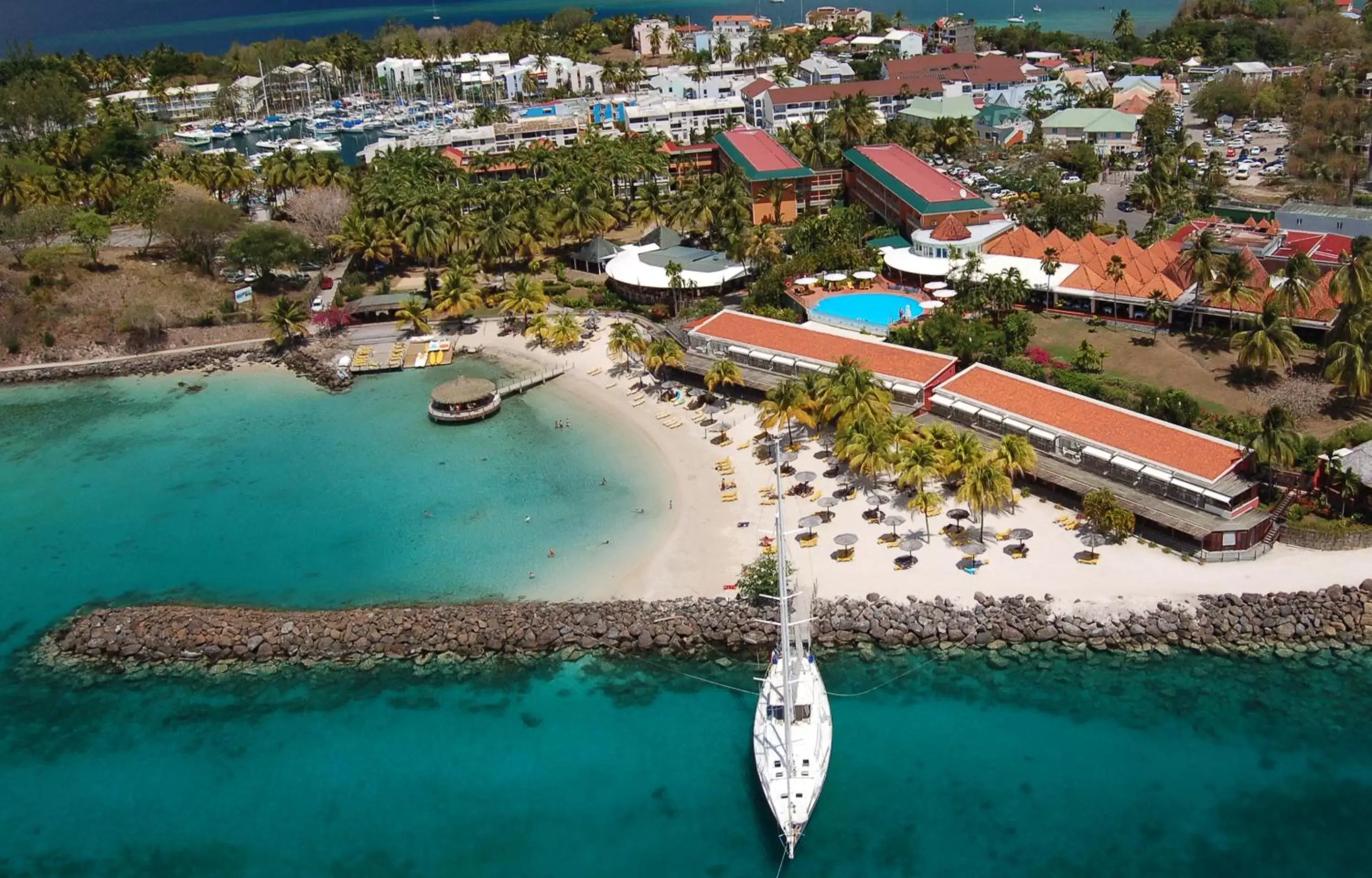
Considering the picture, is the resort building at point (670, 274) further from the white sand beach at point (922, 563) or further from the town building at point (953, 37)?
the town building at point (953, 37)

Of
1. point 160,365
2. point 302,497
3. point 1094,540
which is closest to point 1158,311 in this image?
point 1094,540

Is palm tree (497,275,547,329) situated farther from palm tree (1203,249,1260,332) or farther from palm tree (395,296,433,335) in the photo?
palm tree (1203,249,1260,332)

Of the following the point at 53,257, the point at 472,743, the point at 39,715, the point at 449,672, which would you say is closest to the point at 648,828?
the point at 472,743

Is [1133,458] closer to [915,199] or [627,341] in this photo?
[627,341]

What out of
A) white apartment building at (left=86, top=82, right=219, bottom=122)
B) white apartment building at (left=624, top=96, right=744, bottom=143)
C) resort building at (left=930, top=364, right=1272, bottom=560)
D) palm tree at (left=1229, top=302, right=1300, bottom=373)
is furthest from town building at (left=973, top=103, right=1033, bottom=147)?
white apartment building at (left=86, top=82, right=219, bottom=122)

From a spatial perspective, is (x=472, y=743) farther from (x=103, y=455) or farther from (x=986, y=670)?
(x=103, y=455)

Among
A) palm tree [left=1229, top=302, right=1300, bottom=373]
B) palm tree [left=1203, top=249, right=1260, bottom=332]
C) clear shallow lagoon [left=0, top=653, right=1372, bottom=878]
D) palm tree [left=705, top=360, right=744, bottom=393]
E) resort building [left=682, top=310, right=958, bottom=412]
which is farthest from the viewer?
palm tree [left=1203, top=249, right=1260, bottom=332]
